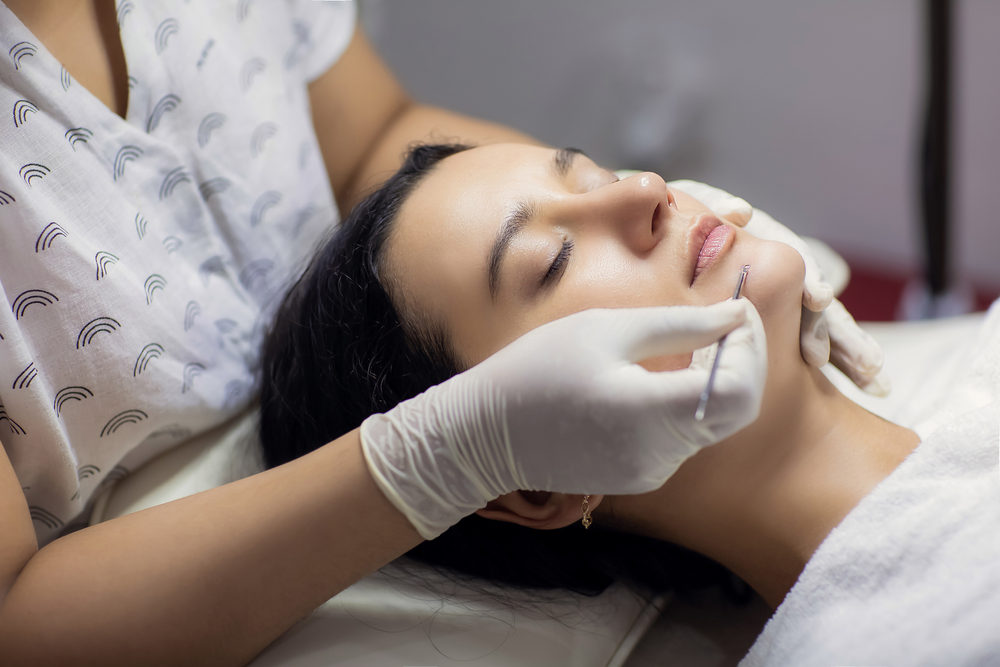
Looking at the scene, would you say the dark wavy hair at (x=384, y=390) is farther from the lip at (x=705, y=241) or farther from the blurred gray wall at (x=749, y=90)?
the blurred gray wall at (x=749, y=90)

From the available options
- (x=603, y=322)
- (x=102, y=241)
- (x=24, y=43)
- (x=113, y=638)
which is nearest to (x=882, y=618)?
(x=603, y=322)

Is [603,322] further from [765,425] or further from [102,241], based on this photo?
[102,241]

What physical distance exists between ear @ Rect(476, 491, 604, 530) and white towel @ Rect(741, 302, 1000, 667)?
0.26 metres

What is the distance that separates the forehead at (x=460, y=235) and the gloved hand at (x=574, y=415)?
152mm

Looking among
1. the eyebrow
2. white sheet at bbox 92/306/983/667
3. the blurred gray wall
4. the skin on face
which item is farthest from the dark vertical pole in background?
the eyebrow

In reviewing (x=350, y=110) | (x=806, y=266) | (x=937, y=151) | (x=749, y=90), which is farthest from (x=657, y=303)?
(x=749, y=90)

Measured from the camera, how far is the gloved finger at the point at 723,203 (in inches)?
43.1

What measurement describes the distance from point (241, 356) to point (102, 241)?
0.27 meters

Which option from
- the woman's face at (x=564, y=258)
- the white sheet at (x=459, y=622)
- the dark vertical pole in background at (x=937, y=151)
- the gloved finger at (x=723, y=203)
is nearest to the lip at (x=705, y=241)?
the woman's face at (x=564, y=258)

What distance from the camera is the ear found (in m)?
0.95

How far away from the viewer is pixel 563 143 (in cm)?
267

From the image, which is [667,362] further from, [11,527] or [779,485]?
[11,527]

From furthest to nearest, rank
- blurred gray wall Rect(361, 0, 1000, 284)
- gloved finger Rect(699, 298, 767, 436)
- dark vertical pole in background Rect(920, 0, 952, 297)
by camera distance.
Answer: blurred gray wall Rect(361, 0, 1000, 284) < dark vertical pole in background Rect(920, 0, 952, 297) < gloved finger Rect(699, 298, 767, 436)

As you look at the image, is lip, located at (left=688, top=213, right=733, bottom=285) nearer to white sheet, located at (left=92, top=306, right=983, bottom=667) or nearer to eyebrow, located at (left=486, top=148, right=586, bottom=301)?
eyebrow, located at (left=486, top=148, right=586, bottom=301)
